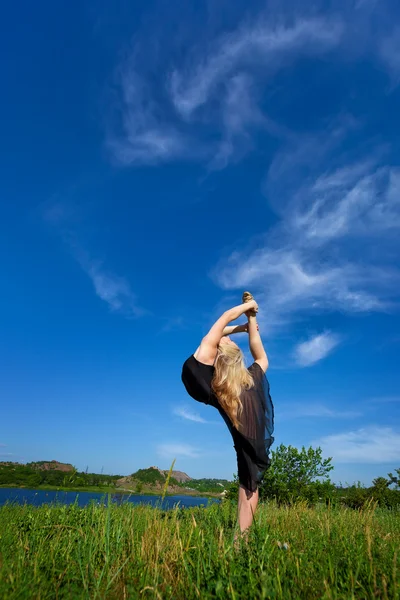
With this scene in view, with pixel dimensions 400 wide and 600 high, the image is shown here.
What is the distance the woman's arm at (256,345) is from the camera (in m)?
5.10

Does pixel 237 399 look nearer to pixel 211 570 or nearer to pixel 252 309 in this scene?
pixel 252 309

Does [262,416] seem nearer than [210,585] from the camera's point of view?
No

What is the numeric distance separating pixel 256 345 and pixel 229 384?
3.01ft

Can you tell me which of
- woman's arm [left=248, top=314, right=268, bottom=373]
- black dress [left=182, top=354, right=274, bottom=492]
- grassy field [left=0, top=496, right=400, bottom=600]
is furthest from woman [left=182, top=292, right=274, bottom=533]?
grassy field [left=0, top=496, right=400, bottom=600]

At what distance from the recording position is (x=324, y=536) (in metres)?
4.03

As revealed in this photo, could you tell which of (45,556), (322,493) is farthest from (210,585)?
(322,493)

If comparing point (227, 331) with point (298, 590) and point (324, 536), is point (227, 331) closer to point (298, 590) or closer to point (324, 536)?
point (324, 536)

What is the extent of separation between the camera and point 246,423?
444 centimetres

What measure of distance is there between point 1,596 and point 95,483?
3.96m

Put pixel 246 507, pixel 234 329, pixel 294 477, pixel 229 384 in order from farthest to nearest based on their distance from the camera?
1. pixel 294 477
2. pixel 234 329
3. pixel 229 384
4. pixel 246 507

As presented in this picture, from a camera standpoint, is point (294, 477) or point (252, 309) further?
point (294, 477)

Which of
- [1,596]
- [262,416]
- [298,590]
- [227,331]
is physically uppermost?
[227,331]

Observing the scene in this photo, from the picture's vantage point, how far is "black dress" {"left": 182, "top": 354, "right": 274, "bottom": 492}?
4.27 meters

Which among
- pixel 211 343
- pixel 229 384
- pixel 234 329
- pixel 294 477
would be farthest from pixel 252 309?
pixel 294 477
